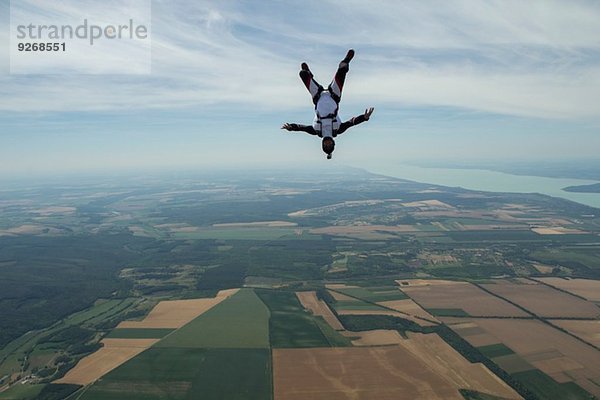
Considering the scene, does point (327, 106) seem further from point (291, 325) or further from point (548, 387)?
point (291, 325)

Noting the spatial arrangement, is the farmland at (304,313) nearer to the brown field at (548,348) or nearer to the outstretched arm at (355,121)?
the brown field at (548,348)

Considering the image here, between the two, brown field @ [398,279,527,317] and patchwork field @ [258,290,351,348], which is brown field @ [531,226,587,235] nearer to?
brown field @ [398,279,527,317]

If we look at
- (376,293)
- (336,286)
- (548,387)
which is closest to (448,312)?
(376,293)

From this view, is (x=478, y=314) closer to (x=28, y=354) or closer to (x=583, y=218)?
(x=28, y=354)

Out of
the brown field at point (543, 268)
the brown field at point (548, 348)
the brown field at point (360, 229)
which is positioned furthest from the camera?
the brown field at point (360, 229)

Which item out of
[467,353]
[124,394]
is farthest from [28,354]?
[467,353]

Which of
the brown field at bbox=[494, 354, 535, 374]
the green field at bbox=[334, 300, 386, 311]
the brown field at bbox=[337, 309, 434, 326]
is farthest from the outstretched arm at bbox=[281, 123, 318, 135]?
the green field at bbox=[334, 300, 386, 311]

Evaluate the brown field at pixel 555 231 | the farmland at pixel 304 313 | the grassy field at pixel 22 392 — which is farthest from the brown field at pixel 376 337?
the brown field at pixel 555 231
